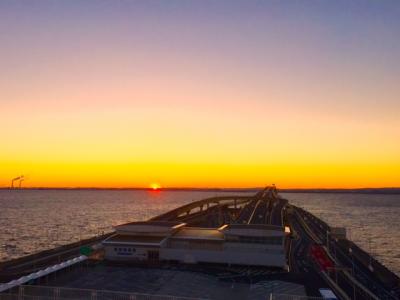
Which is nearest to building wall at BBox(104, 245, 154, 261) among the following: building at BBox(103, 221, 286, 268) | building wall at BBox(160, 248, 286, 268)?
building at BBox(103, 221, 286, 268)

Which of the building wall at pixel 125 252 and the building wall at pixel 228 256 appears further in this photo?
the building wall at pixel 125 252

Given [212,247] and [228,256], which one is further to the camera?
[212,247]

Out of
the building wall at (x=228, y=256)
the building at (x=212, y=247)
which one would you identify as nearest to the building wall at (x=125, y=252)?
the building at (x=212, y=247)

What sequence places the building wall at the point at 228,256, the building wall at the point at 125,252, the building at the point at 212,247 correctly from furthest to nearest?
1. the building wall at the point at 125,252
2. the building at the point at 212,247
3. the building wall at the point at 228,256

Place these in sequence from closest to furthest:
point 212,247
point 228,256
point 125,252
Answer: point 228,256 → point 212,247 → point 125,252

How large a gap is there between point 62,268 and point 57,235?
68.6 meters

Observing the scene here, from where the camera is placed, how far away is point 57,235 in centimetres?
11206

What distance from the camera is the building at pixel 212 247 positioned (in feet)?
180

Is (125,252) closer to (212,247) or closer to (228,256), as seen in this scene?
(212,247)

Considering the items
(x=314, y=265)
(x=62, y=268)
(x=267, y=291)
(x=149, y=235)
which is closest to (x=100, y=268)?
(x=62, y=268)

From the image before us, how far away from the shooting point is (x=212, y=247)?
56.8m

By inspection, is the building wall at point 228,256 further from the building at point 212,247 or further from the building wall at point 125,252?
the building wall at point 125,252

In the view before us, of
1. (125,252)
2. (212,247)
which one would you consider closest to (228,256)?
(212,247)

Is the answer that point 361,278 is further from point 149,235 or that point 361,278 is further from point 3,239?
point 3,239
